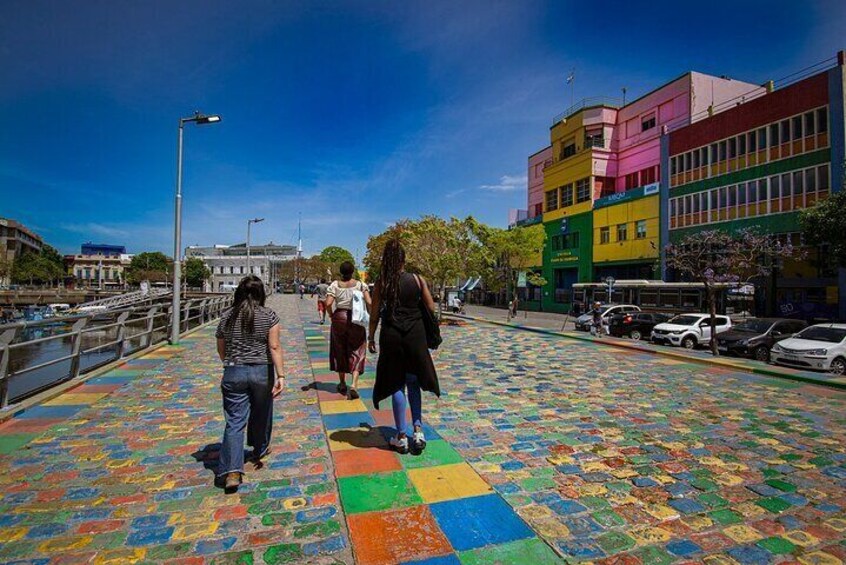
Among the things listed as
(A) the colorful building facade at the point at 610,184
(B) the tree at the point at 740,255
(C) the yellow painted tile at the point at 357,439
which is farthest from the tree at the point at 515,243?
(C) the yellow painted tile at the point at 357,439

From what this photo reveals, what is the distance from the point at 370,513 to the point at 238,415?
4.16 ft

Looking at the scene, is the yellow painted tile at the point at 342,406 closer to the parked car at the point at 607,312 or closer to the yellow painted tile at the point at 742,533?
the yellow painted tile at the point at 742,533

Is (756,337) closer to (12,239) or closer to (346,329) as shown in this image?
(346,329)

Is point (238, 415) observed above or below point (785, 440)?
above

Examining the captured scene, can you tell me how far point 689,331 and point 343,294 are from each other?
15889mm

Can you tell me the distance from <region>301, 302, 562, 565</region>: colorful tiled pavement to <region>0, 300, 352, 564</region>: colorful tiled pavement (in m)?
0.16

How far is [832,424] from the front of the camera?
589 centimetres

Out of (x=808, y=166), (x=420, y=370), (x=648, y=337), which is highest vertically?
(x=808, y=166)

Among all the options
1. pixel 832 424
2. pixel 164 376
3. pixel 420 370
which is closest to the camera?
pixel 420 370

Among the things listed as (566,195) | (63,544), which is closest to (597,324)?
(63,544)

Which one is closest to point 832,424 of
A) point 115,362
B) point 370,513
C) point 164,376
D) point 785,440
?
point 785,440

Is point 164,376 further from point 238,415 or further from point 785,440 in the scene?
point 785,440

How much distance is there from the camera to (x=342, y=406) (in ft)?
20.1

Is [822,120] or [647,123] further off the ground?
[647,123]
